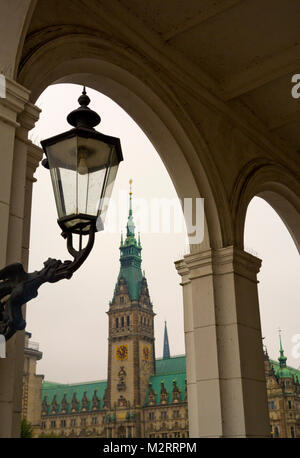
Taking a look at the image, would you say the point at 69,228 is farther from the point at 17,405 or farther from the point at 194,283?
the point at 194,283

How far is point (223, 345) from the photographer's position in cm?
606

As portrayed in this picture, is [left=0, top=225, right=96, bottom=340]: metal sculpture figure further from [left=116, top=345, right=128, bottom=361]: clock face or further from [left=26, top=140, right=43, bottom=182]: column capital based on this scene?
[left=116, top=345, right=128, bottom=361]: clock face

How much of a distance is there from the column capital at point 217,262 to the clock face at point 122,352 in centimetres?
9286

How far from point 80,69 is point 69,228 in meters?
2.92

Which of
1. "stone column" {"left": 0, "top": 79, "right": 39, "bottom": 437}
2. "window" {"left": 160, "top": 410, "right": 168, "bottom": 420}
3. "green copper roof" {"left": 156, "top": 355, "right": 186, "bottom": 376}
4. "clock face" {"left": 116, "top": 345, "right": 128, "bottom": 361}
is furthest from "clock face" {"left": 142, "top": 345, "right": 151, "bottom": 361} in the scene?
"stone column" {"left": 0, "top": 79, "right": 39, "bottom": 437}

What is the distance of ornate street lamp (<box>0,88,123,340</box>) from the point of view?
2.57 meters

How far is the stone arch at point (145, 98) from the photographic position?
4.60 m

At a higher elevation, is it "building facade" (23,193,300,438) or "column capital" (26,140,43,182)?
"building facade" (23,193,300,438)

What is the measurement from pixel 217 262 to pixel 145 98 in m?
1.97

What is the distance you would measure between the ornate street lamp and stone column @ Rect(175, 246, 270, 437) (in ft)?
11.8

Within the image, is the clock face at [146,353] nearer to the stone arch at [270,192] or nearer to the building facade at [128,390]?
the building facade at [128,390]

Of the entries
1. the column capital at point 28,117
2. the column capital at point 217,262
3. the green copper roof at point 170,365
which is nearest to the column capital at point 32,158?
the column capital at point 28,117

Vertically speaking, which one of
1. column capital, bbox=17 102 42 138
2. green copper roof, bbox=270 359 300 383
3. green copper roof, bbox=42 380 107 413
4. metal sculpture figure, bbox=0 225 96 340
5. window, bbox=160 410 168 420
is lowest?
metal sculpture figure, bbox=0 225 96 340

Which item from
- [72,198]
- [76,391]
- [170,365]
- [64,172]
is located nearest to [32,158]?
[64,172]
